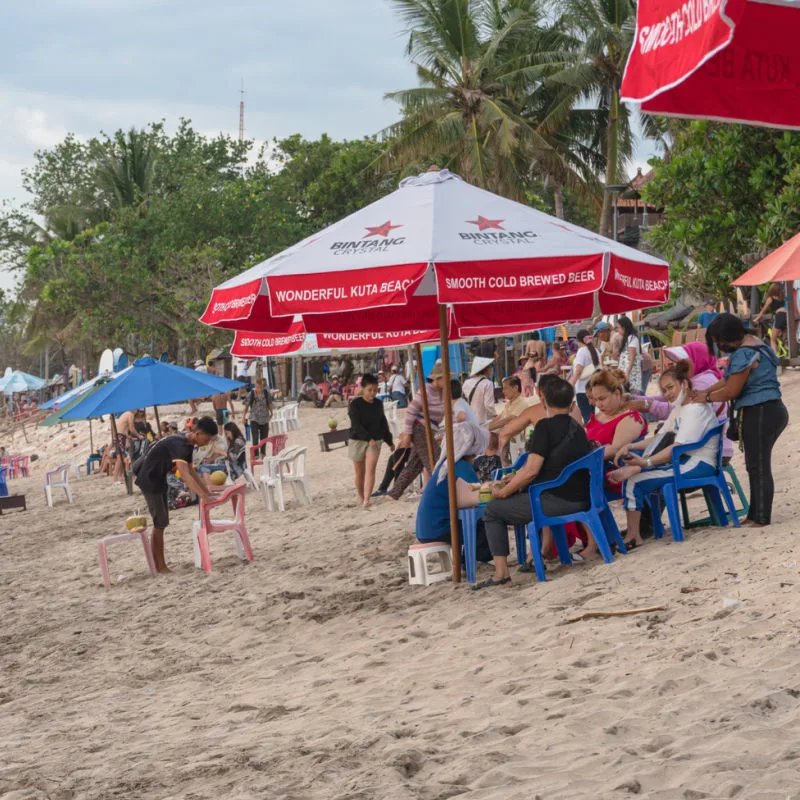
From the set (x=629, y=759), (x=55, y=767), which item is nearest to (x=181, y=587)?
(x=55, y=767)

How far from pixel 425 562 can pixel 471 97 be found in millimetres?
23326

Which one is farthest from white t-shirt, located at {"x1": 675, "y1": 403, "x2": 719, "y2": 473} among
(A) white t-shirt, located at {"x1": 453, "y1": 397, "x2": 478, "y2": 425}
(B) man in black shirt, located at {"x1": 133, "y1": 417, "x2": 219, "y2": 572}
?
(B) man in black shirt, located at {"x1": 133, "y1": 417, "x2": 219, "y2": 572}

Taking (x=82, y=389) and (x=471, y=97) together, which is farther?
(x=471, y=97)

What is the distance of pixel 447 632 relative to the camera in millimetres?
5910

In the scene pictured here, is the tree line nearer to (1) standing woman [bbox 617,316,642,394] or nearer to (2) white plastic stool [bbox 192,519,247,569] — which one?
(1) standing woman [bbox 617,316,642,394]

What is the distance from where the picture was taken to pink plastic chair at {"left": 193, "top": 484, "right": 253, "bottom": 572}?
9.23 meters

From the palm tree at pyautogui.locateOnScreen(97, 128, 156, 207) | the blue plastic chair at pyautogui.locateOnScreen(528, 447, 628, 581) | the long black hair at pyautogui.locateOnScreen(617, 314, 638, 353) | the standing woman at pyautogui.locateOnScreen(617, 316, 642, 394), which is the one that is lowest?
the blue plastic chair at pyautogui.locateOnScreen(528, 447, 628, 581)

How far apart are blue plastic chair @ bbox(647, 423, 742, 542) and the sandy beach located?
134mm

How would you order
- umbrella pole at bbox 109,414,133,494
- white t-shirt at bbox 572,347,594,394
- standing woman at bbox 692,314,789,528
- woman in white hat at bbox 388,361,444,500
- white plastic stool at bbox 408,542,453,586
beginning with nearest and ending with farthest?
standing woman at bbox 692,314,789,528 < white plastic stool at bbox 408,542,453,586 < woman in white hat at bbox 388,361,444,500 < white t-shirt at bbox 572,347,594,394 < umbrella pole at bbox 109,414,133,494

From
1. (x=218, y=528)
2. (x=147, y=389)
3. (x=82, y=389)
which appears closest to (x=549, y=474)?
(x=218, y=528)

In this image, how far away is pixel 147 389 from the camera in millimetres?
14008

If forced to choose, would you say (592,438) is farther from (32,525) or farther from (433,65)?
(433,65)

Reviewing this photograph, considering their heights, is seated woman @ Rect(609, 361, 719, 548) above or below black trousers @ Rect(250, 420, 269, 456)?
below

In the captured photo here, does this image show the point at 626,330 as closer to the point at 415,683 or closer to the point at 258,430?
the point at 258,430
